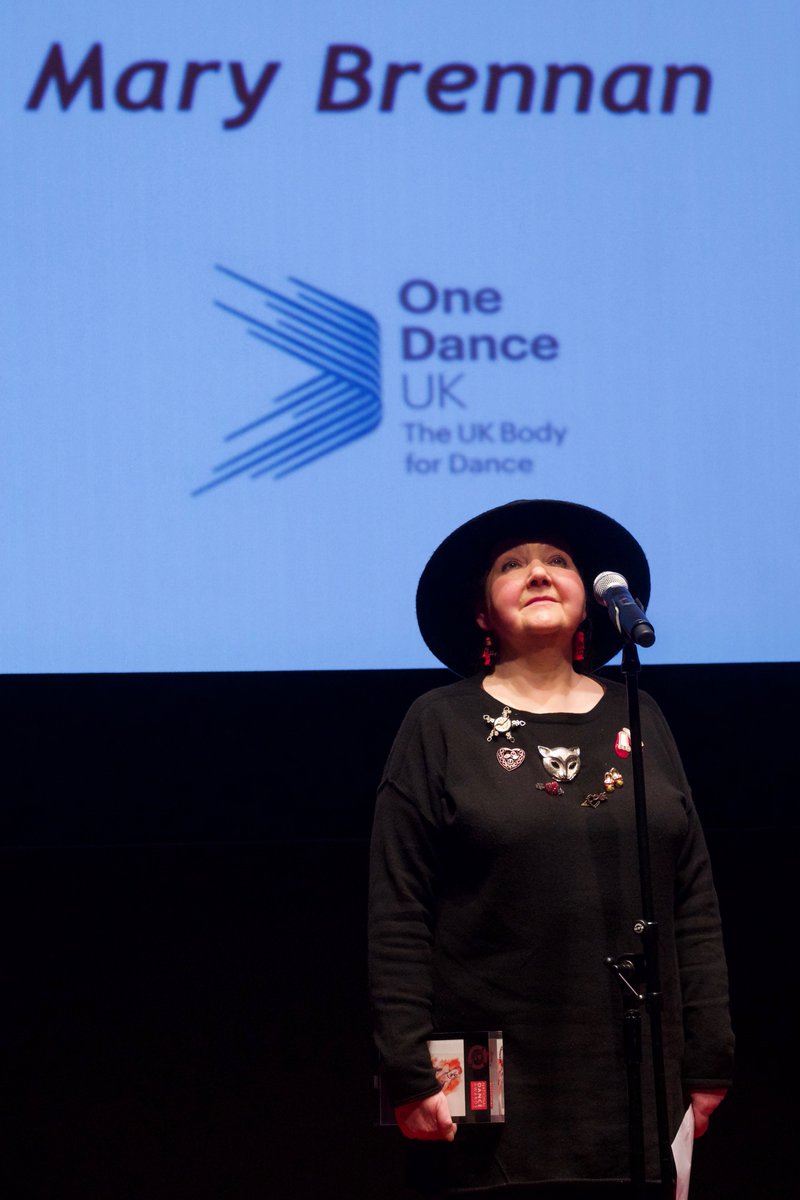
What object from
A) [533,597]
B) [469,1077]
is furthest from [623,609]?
[469,1077]

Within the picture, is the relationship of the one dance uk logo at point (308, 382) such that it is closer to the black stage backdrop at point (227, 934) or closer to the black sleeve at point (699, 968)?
the black stage backdrop at point (227, 934)

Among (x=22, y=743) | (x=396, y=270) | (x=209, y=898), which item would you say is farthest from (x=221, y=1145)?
(x=396, y=270)

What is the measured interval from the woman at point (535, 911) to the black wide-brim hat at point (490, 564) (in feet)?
0.31

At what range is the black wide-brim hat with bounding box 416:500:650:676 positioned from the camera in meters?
2.02

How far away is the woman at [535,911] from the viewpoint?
1722 millimetres

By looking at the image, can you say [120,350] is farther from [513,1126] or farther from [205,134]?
[513,1126]

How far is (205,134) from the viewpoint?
105 inches

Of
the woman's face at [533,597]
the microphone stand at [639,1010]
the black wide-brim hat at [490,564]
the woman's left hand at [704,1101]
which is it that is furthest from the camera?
the black wide-brim hat at [490,564]

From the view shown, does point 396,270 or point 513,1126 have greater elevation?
point 396,270

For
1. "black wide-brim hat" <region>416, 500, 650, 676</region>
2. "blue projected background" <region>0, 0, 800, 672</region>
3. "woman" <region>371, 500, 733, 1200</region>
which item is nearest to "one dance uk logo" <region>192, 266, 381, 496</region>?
"blue projected background" <region>0, 0, 800, 672</region>

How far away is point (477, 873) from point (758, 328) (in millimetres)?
1442

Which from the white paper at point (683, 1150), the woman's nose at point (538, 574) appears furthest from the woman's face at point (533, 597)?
the white paper at point (683, 1150)

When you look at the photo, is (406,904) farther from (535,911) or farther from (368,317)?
(368,317)

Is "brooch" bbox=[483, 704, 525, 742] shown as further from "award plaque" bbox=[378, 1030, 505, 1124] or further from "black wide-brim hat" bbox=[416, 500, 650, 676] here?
"award plaque" bbox=[378, 1030, 505, 1124]
